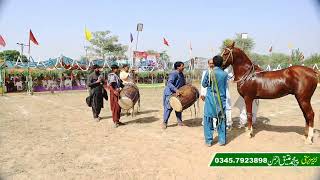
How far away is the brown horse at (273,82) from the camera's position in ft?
20.9

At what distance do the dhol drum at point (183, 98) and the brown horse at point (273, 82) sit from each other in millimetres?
1011

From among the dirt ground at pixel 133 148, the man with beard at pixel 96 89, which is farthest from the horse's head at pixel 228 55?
the man with beard at pixel 96 89

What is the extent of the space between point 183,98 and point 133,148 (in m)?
1.77

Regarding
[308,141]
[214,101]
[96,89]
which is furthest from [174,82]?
[308,141]

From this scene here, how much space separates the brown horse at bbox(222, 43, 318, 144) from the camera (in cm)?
638

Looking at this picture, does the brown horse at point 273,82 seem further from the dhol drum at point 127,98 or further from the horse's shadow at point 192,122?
the dhol drum at point 127,98

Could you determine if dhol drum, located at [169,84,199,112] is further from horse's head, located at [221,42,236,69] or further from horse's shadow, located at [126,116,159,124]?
horse's shadow, located at [126,116,159,124]

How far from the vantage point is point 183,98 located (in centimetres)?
723

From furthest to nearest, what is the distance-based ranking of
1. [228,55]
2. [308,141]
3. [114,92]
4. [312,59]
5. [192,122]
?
[312,59] → [192,122] → [114,92] → [228,55] → [308,141]

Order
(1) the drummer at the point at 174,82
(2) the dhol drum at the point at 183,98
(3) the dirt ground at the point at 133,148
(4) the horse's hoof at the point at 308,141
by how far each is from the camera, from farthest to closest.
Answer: (1) the drummer at the point at 174,82 → (2) the dhol drum at the point at 183,98 → (4) the horse's hoof at the point at 308,141 → (3) the dirt ground at the point at 133,148

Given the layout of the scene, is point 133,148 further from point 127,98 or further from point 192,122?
point 192,122

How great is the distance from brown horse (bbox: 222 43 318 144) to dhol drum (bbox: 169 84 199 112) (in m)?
1.01

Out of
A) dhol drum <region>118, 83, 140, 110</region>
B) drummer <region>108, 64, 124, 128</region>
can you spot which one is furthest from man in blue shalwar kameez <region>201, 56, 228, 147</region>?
drummer <region>108, 64, 124, 128</region>

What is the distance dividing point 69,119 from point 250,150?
6108 millimetres
